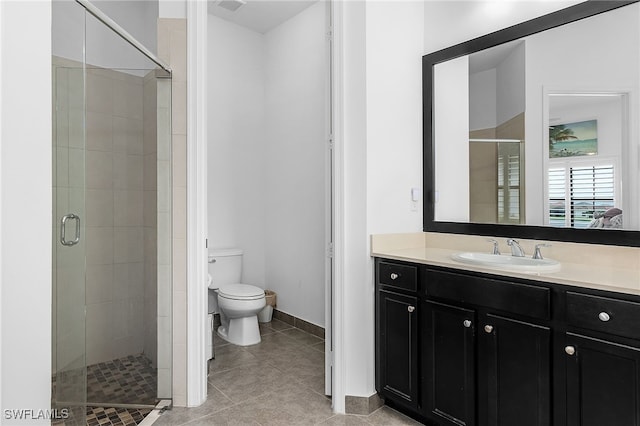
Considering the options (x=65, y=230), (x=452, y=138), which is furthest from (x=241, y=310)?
(x=452, y=138)

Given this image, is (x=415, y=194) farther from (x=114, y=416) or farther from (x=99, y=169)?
(x=114, y=416)

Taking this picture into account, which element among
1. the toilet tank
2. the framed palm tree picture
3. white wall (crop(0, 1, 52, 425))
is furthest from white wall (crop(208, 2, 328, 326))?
white wall (crop(0, 1, 52, 425))

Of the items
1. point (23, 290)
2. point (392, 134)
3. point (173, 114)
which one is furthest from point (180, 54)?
point (23, 290)

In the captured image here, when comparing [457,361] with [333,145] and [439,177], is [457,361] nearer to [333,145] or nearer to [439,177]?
[439,177]

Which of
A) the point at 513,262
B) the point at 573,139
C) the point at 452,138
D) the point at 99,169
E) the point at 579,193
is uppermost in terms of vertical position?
the point at 452,138

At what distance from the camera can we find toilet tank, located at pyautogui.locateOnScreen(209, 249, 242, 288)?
3750 millimetres

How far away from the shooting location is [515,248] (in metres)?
2.14

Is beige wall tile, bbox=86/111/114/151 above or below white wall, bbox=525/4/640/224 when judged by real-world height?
below

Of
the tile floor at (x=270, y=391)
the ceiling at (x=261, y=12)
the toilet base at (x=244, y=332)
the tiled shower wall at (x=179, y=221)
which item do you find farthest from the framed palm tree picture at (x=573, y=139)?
the toilet base at (x=244, y=332)

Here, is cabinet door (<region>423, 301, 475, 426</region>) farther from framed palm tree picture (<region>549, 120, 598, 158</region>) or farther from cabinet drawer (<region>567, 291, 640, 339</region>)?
framed palm tree picture (<region>549, 120, 598, 158</region>)

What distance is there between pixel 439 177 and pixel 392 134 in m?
0.42

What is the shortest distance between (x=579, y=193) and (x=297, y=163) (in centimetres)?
240

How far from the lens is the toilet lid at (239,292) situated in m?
3.34

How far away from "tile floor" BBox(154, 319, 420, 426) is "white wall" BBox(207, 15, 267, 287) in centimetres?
107
